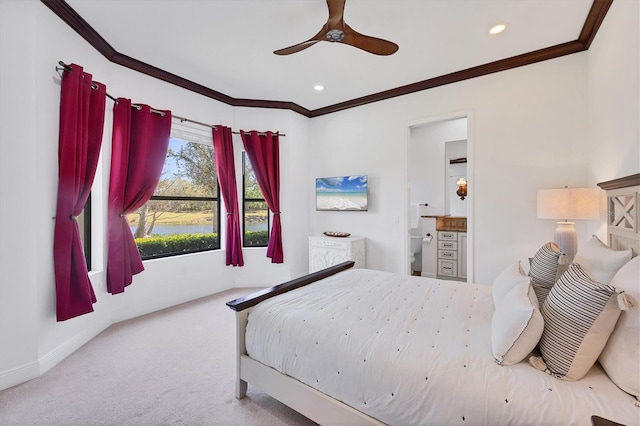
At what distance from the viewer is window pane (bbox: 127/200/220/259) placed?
11.4ft

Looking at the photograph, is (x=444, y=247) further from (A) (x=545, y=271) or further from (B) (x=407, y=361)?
(B) (x=407, y=361)

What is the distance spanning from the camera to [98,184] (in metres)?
2.87

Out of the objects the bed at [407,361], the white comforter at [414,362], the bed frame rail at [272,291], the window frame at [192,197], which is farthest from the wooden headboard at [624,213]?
the window frame at [192,197]

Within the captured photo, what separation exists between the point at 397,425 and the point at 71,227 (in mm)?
2763

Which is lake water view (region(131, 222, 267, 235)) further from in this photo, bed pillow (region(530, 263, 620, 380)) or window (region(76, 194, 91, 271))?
bed pillow (region(530, 263, 620, 380))

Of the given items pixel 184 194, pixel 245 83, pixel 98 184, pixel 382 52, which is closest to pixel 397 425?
pixel 382 52

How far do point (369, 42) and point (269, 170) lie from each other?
8.10 ft

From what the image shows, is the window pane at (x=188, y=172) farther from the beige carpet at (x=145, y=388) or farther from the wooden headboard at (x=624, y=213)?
the wooden headboard at (x=624, y=213)

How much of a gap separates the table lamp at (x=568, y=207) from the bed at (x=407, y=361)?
296 millimetres

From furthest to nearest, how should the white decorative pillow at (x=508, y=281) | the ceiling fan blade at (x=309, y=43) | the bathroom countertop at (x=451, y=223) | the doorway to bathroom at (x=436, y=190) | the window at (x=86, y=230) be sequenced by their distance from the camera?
the doorway to bathroom at (x=436, y=190)
the bathroom countertop at (x=451, y=223)
the window at (x=86, y=230)
the ceiling fan blade at (x=309, y=43)
the white decorative pillow at (x=508, y=281)

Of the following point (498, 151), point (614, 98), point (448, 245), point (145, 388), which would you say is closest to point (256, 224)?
point (145, 388)

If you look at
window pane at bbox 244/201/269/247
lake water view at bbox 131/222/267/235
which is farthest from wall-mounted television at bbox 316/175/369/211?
lake water view at bbox 131/222/267/235

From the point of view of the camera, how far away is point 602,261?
154 cm

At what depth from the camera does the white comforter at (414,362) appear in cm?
100
